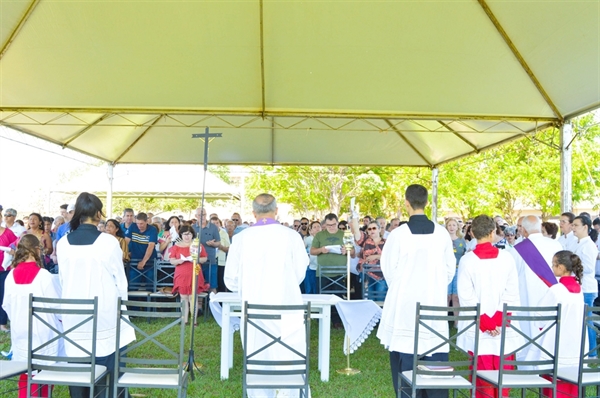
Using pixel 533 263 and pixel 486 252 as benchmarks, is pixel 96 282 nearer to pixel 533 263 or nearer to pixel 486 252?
pixel 486 252

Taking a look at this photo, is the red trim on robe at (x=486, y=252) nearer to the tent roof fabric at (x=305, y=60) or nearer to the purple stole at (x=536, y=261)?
the purple stole at (x=536, y=261)

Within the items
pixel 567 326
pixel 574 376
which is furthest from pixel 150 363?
pixel 567 326

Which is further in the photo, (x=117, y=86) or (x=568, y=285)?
(x=117, y=86)

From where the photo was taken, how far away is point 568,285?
15.5ft

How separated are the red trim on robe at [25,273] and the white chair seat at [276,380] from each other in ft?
6.49

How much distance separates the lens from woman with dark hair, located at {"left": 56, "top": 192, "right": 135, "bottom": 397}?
4055mm

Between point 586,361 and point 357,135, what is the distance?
10249 millimetres

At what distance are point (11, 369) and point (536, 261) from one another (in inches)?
182

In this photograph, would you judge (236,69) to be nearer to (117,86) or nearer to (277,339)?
(117,86)

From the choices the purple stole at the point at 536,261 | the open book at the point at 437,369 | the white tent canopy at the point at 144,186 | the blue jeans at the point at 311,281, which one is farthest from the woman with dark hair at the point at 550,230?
the white tent canopy at the point at 144,186

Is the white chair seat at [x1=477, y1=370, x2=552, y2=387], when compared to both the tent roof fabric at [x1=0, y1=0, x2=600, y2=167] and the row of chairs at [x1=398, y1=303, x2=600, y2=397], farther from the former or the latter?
the tent roof fabric at [x1=0, y1=0, x2=600, y2=167]

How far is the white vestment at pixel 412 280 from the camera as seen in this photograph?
169 inches

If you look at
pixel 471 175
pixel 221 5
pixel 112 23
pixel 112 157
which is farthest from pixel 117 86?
pixel 471 175

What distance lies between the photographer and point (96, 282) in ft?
13.5
